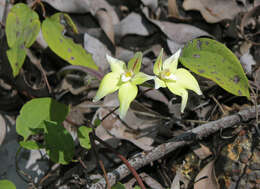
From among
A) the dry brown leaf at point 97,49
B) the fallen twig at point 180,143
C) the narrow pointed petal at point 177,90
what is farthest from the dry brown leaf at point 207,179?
the dry brown leaf at point 97,49

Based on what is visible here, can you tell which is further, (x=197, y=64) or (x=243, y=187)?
(x=243, y=187)

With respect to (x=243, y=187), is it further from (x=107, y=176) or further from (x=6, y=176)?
(x=6, y=176)

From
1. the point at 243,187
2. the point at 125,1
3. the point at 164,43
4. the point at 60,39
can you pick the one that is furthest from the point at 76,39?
the point at 243,187

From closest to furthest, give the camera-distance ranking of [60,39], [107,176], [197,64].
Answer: [197,64] → [107,176] → [60,39]

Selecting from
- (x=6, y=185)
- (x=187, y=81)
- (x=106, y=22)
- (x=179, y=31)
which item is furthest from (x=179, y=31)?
(x=6, y=185)

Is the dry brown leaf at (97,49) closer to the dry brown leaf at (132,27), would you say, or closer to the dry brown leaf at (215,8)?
the dry brown leaf at (132,27)

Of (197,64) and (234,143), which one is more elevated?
(197,64)

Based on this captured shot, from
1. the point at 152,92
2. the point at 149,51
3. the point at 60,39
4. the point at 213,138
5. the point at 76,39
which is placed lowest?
the point at 213,138

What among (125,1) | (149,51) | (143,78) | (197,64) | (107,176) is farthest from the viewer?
(125,1)
